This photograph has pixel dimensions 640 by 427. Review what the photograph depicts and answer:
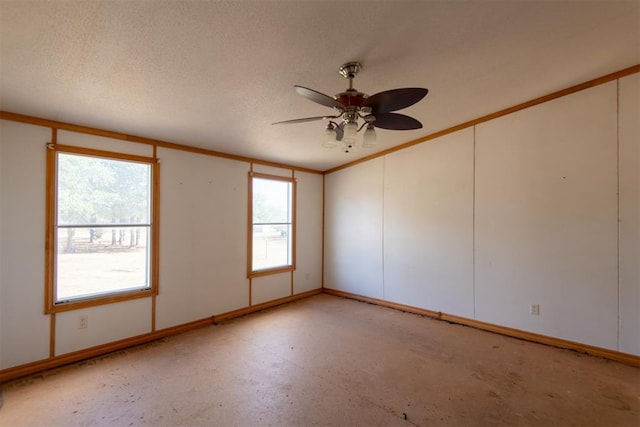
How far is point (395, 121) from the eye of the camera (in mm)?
2246

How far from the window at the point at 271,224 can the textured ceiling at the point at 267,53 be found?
1.62 metres

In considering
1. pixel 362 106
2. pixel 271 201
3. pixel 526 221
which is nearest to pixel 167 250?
pixel 271 201

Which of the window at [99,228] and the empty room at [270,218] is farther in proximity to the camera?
the window at [99,228]

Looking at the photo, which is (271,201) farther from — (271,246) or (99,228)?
(99,228)

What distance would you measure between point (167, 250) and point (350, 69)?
9.56ft

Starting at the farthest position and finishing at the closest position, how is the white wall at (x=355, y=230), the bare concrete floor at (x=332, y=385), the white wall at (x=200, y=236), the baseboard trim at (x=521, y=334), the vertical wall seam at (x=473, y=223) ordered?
the white wall at (x=355, y=230)
the vertical wall seam at (x=473, y=223)
the white wall at (x=200, y=236)
the baseboard trim at (x=521, y=334)
the bare concrete floor at (x=332, y=385)

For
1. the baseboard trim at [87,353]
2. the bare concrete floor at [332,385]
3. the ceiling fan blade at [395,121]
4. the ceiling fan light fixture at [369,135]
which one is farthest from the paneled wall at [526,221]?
the baseboard trim at [87,353]

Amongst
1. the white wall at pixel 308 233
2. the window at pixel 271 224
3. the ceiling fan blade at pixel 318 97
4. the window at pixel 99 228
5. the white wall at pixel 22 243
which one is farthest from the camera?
the white wall at pixel 308 233

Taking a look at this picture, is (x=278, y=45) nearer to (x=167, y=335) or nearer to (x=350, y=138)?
(x=350, y=138)

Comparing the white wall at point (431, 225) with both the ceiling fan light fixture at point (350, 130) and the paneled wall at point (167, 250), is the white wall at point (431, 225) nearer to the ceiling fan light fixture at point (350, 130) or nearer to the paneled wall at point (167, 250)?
the paneled wall at point (167, 250)

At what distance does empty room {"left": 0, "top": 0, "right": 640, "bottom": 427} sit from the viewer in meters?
1.97

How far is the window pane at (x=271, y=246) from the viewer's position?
4.66 meters

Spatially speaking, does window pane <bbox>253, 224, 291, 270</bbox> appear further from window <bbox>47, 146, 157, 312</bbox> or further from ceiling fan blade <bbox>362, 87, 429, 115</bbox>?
ceiling fan blade <bbox>362, 87, 429, 115</bbox>

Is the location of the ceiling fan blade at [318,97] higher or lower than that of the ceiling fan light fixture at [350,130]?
higher
